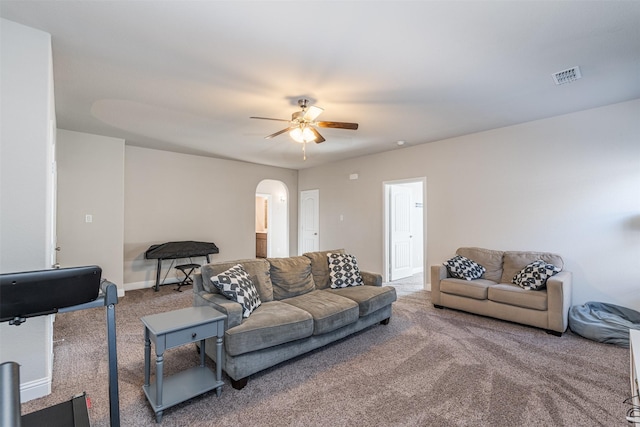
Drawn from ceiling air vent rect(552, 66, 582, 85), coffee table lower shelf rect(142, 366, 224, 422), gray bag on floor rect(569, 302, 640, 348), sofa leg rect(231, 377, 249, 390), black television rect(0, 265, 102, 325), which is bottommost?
sofa leg rect(231, 377, 249, 390)

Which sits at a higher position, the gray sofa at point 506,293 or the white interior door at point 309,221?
the white interior door at point 309,221

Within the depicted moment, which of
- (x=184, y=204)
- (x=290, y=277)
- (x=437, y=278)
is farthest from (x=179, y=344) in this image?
(x=184, y=204)

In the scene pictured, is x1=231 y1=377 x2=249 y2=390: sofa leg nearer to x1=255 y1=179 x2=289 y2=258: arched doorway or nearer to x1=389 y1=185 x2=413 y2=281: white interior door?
x1=389 y1=185 x2=413 y2=281: white interior door

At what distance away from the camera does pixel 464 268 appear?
163 inches

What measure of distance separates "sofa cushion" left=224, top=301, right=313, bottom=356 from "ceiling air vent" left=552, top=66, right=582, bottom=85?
327cm

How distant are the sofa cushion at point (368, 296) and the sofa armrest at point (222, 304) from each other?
1.34 m

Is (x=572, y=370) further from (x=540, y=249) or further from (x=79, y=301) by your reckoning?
(x=79, y=301)

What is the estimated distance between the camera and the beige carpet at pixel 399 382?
1948 mm

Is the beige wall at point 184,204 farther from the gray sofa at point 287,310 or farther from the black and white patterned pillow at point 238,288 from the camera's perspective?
the black and white patterned pillow at point 238,288

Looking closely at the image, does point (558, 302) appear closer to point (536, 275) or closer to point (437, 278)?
point (536, 275)

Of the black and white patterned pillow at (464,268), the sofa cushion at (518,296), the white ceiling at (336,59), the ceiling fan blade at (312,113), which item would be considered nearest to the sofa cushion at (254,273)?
the ceiling fan blade at (312,113)

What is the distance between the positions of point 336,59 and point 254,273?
7.23 feet

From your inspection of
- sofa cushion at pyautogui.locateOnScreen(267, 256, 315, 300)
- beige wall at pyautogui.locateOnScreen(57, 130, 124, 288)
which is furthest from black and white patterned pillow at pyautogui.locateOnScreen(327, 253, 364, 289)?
beige wall at pyautogui.locateOnScreen(57, 130, 124, 288)

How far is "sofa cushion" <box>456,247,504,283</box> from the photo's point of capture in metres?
4.14
